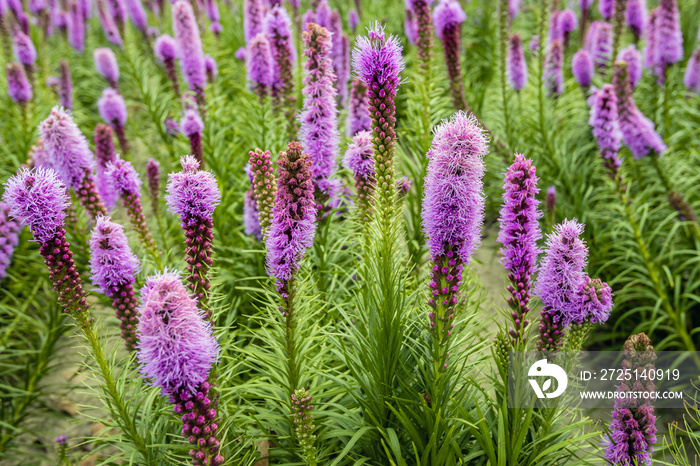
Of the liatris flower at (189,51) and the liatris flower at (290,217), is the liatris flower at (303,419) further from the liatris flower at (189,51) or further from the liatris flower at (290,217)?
the liatris flower at (189,51)

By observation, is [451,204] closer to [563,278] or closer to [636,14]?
[563,278]

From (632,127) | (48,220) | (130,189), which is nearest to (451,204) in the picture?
(48,220)

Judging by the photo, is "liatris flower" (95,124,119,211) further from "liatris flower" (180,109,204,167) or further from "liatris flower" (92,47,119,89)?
"liatris flower" (92,47,119,89)

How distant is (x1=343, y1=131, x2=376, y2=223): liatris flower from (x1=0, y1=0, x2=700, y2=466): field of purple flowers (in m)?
0.02

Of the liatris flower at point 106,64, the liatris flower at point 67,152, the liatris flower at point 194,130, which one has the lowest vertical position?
the liatris flower at point 67,152

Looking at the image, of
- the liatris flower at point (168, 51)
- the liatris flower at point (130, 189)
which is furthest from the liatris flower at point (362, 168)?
the liatris flower at point (168, 51)

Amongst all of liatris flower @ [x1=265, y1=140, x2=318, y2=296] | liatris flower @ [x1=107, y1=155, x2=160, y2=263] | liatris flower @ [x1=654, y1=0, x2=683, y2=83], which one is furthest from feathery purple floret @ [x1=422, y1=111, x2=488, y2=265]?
liatris flower @ [x1=654, y1=0, x2=683, y2=83]

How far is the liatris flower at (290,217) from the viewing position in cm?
257

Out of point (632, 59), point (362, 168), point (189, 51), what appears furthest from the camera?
point (632, 59)

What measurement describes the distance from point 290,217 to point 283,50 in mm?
2905

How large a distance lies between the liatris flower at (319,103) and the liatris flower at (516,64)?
3.80 metres

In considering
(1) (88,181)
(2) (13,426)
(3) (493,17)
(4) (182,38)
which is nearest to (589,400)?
(1) (88,181)

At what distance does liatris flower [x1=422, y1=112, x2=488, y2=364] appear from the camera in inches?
94.5

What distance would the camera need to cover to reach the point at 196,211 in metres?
2.67
